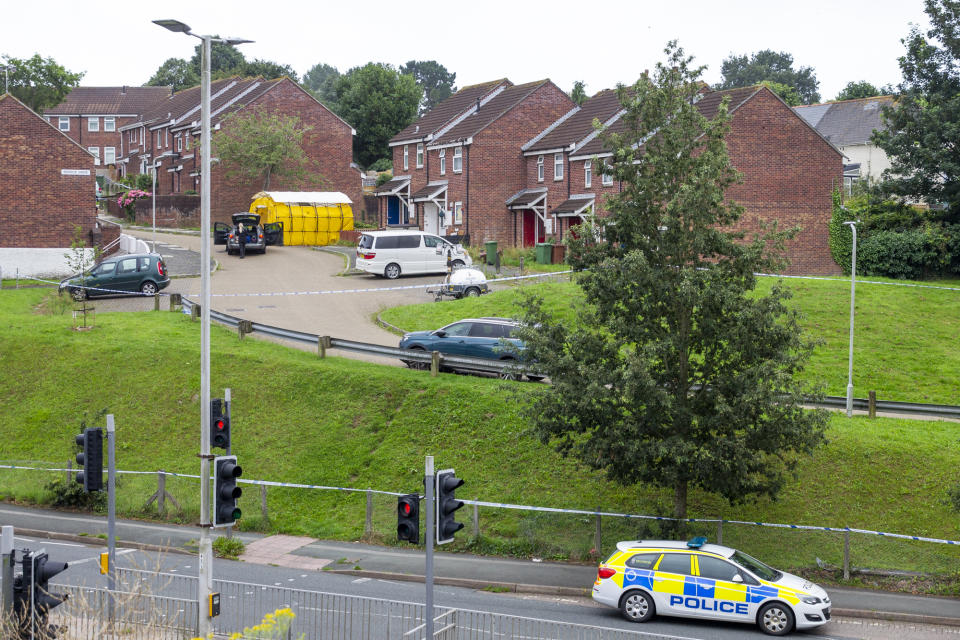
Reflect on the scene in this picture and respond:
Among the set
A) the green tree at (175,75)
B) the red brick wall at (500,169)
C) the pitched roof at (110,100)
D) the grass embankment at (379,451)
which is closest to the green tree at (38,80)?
the pitched roof at (110,100)

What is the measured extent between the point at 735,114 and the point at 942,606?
102 ft

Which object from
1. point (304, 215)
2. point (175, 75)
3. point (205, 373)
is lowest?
point (205, 373)

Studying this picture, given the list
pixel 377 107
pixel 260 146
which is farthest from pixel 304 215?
pixel 377 107

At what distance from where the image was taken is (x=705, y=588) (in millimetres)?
16734

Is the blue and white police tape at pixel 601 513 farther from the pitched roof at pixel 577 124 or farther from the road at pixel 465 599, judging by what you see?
the pitched roof at pixel 577 124

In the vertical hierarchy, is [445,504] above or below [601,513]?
above

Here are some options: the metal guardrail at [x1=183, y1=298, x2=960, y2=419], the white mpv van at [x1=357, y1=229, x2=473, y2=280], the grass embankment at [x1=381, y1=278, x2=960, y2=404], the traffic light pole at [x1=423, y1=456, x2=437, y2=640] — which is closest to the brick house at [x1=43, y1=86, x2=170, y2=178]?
the white mpv van at [x1=357, y1=229, x2=473, y2=280]

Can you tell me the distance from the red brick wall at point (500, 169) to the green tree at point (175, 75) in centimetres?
6462

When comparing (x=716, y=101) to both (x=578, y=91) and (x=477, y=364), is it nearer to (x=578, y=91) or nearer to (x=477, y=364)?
(x=477, y=364)

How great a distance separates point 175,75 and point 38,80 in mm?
36524

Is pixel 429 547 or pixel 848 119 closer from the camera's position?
pixel 429 547

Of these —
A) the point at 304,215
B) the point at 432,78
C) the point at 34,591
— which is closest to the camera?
the point at 34,591

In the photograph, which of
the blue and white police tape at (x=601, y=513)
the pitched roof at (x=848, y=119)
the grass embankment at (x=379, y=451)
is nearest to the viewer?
the blue and white police tape at (x=601, y=513)

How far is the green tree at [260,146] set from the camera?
6419 centimetres
